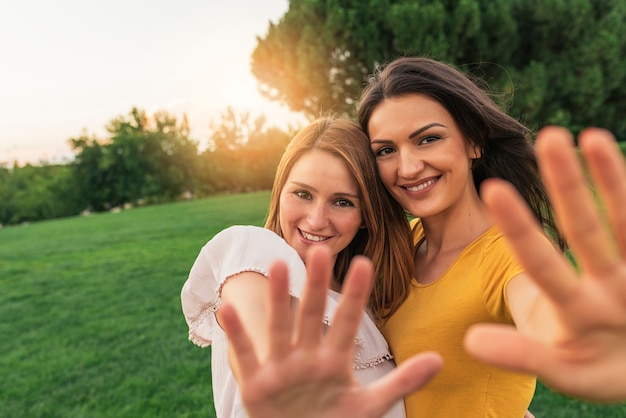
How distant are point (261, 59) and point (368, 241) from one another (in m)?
12.8

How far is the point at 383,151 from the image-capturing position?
6.34 feet

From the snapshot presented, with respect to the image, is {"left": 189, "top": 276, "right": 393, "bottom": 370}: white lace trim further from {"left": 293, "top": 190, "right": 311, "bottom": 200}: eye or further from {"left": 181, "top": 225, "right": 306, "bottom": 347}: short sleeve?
{"left": 293, "top": 190, "right": 311, "bottom": 200}: eye

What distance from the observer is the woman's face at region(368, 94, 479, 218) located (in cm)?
177

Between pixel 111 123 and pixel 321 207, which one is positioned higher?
pixel 111 123

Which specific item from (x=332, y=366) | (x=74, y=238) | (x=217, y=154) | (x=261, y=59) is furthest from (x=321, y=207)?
(x=217, y=154)

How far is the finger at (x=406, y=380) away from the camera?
764mm

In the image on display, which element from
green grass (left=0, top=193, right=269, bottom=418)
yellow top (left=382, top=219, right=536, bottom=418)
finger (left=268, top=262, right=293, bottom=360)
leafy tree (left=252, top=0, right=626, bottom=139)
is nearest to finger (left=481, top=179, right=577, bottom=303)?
finger (left=268, top=262, right=293, bottom=360)

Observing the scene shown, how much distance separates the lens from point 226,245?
149 centimetres

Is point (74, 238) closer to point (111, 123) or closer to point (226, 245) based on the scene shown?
point (226, 245)

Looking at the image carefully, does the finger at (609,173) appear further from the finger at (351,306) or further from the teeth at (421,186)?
the teeth at (421,186)

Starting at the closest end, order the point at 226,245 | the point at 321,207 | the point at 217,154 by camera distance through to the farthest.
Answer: the point at 226,245
the point at 321,207
the point at 217,154

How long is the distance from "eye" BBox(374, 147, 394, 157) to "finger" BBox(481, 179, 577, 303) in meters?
1.23

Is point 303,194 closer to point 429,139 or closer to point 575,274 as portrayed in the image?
point 429,139

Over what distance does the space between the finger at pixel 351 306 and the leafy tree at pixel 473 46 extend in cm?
1051
